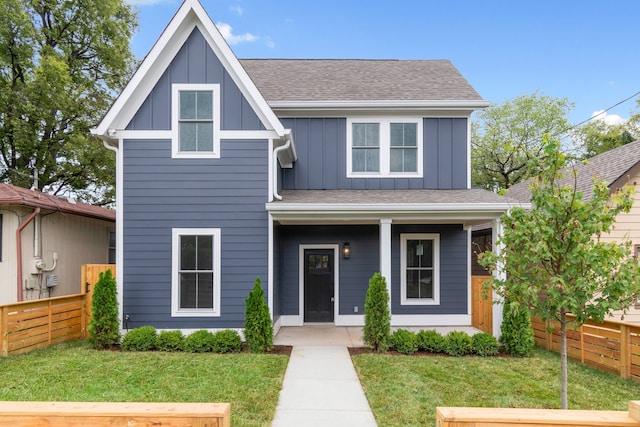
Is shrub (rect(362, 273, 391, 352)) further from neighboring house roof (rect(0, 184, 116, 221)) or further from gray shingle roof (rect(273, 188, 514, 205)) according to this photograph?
neighboring house roof (rect(0, 184, 116, 221))

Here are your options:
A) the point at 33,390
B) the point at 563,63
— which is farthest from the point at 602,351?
the point at 563,63

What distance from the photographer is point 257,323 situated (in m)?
7.12

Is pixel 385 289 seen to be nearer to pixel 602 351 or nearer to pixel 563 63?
pixel 602 351

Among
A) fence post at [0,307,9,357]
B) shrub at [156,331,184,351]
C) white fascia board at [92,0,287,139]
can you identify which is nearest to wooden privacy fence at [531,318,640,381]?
shrub at [156,331,184,351]

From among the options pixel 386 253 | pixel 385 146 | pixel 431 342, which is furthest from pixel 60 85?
pixel 431 342

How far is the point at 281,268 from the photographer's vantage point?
967 centimetres

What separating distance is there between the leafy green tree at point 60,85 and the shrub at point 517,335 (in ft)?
51.4

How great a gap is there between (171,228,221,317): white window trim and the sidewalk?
1990 mm

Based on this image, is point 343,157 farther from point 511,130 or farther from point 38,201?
point 511,130

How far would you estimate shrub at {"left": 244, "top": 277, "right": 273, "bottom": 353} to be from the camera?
7.11 m

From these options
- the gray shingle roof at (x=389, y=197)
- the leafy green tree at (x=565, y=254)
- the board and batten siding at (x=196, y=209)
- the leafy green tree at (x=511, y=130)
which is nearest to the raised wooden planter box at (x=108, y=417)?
the leafy green tree at (x=565, y=254)

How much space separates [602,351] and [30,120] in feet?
62.1

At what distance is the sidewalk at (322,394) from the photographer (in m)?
4.33

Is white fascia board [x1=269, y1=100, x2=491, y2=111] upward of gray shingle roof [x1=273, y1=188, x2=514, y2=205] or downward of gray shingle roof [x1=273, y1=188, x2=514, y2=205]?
upward
